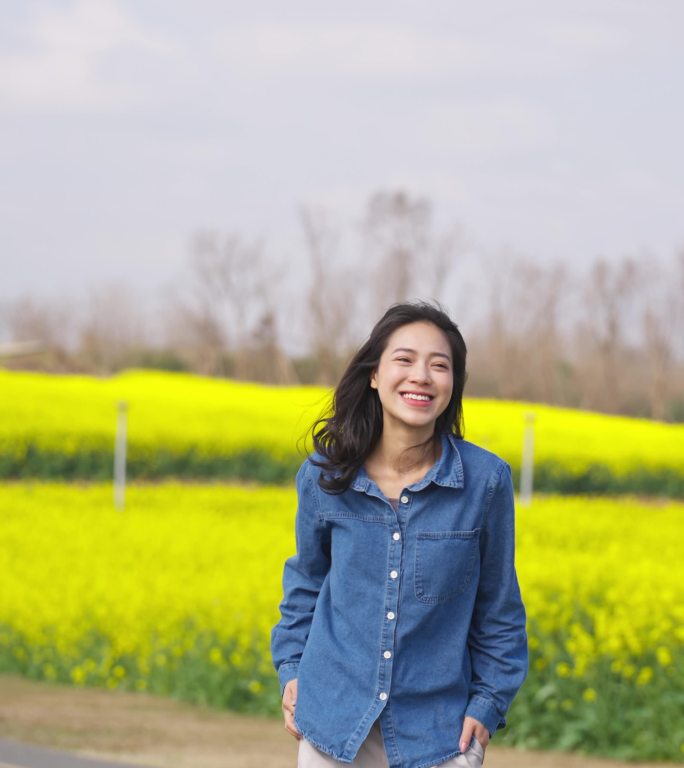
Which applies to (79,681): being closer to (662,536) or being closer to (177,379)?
(662,536)

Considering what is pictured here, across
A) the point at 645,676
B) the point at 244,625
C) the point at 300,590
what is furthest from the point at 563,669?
the point at 300,590

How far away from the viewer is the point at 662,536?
15.6m

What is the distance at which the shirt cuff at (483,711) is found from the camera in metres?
2.68

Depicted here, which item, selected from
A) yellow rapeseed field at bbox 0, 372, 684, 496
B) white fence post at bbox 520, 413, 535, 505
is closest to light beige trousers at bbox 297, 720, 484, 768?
yellow rapeseed field at bbox 0, 372, 684, 496

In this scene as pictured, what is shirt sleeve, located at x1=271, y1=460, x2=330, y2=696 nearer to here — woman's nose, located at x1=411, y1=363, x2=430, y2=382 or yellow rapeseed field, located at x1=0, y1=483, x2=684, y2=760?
woman's nose, located at x1=411, y1=363, x2=430, y2=382

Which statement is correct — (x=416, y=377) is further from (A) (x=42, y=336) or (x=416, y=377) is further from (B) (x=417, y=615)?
(A) (x=42, y=336)

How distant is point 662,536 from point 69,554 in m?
6.59

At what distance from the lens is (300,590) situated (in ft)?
9.41

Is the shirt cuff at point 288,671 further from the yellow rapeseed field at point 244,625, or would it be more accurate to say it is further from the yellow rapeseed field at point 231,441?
the yellow rapeseed field at point 231,441

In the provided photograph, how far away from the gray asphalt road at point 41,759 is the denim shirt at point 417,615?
340cm

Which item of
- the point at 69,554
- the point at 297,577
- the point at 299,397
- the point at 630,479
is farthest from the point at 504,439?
the point at 297,577

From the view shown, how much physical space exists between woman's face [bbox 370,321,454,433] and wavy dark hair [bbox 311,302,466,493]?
0.03 m

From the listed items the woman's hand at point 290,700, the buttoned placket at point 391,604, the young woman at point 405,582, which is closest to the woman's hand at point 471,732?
the young woman at point 405,582

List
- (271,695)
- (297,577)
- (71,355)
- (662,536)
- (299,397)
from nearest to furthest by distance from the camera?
(297,577)
(271,695)
(662,536)
(299,397)
(71,355)
